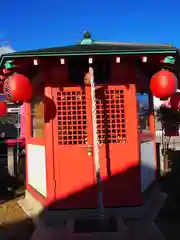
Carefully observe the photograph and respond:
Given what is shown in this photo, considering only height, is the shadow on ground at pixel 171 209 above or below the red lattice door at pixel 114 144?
below

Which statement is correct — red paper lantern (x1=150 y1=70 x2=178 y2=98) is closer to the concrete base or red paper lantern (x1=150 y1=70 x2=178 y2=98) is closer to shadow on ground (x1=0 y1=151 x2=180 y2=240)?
shadow on ground (x1=0 y1=151 x2=180 y2=240)

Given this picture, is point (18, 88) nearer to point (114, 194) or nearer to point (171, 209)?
point (114, 194)

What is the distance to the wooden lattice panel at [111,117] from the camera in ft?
20.0

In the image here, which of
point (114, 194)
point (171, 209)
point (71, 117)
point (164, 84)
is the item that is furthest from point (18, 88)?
point (171, 209)

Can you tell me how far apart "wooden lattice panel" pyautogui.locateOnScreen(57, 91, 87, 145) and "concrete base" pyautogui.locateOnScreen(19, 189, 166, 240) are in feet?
4.57

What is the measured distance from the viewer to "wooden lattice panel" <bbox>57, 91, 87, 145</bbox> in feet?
19.9

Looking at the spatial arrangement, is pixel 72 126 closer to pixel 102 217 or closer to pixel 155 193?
pixel 102 217

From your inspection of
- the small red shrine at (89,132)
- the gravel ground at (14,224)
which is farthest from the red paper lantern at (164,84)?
the gravel ground at (14,224)

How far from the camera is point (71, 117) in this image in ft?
19.9

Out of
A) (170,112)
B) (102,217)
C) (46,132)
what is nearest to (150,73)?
(46,132)

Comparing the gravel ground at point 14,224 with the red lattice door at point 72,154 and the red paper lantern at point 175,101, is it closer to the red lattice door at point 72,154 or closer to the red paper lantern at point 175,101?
the red lattice door at point 72,154

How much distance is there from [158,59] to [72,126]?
2072 millimetres

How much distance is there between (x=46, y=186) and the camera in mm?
6074

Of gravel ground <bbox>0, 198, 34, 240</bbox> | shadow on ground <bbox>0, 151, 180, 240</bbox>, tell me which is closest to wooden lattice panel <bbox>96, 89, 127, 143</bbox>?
shadow on ground <bbox>0, 151, 180, 240</bbox>
